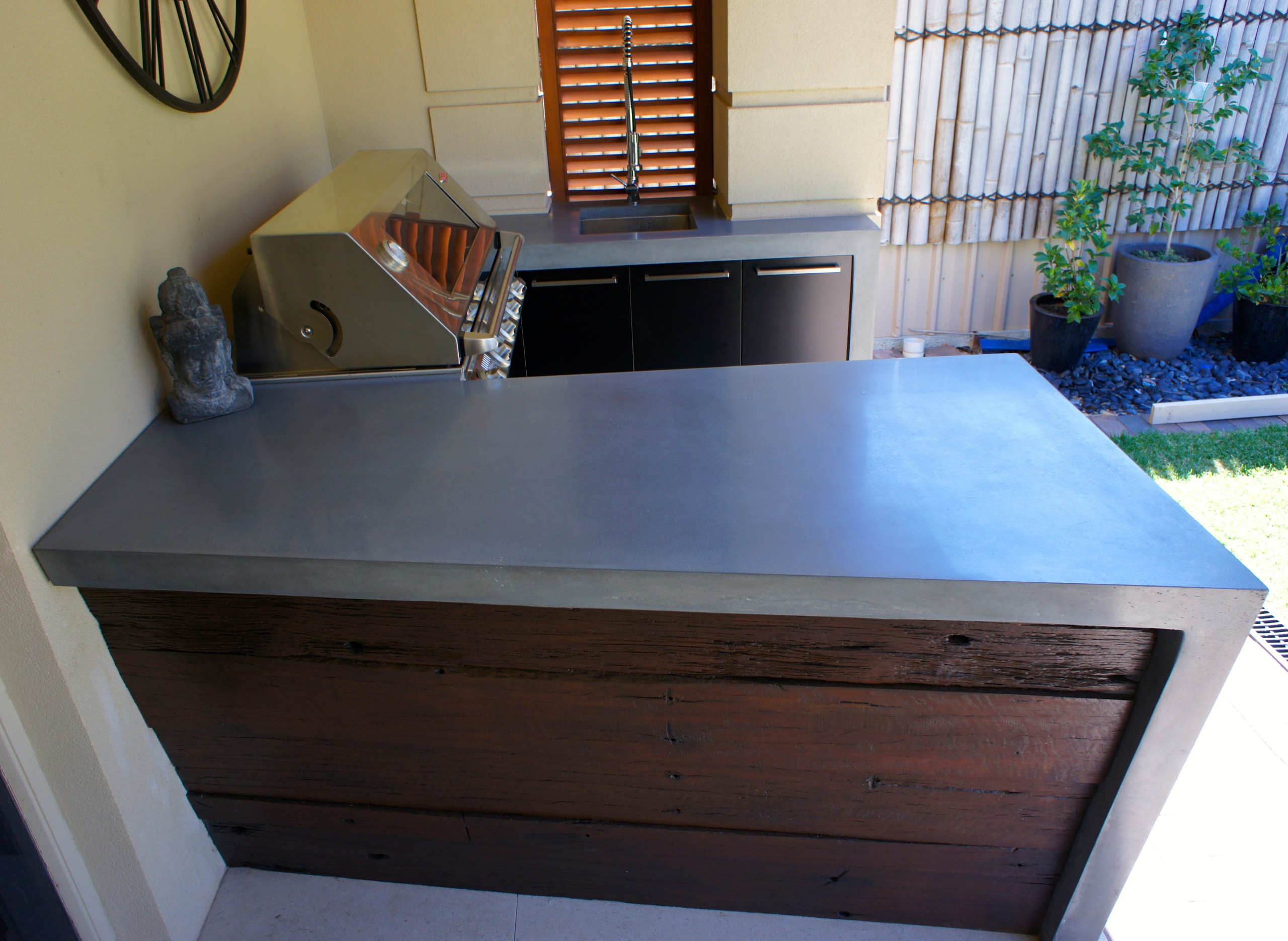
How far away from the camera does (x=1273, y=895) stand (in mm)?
1754

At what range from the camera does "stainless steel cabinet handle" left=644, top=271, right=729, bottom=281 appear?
296 cm

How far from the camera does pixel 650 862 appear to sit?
1.67 metres

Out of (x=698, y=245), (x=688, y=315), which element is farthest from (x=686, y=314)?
(x=698, y=245)

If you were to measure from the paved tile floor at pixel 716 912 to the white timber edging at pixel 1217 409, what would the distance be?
223 cm

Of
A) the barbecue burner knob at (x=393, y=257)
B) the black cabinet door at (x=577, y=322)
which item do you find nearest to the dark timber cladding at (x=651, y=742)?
the barbecue burner knob at (x=393, y=257)

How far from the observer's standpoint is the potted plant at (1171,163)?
390 centimetres

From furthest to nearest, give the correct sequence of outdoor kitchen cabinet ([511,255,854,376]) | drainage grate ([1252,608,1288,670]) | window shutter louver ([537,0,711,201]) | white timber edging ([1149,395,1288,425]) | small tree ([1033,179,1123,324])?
small tree ([1033,179,1123,324]) < white timber edging ([1149,395,1288,425]) < window shutter louver ([537,0,711,201]) < outdoor kitchen cabinet ([511,255,854,376]) < drainage grate ([1252,608,1288,670])

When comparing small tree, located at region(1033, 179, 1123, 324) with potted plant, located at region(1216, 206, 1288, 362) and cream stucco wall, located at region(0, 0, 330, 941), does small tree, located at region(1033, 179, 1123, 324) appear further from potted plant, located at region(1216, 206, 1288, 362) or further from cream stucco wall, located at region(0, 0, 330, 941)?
cream stucco wall, located at region(0, 0, 330, 941)

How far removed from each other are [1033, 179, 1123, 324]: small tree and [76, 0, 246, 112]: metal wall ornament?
3.55m

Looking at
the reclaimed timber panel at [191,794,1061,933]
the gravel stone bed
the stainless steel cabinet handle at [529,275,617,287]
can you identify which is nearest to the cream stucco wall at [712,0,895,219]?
the stainless steel cabinet handle at [529,275,617,287]

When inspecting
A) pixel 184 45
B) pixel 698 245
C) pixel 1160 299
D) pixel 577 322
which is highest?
pixel 184 45

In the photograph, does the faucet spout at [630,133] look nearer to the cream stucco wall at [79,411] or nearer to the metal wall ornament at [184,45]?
the metal wall ornament at [184,45]

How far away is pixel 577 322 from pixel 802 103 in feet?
3.62

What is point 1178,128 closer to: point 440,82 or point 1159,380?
point 1159,380
